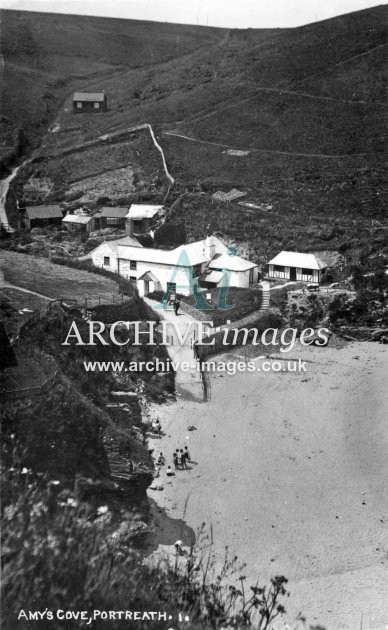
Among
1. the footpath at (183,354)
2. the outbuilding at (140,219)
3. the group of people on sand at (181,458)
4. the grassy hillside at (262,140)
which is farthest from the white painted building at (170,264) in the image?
the group of people on sand at (181,458)

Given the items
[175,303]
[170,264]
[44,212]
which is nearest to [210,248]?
[170,264]

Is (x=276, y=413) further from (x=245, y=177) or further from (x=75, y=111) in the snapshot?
(x=75, y=111)

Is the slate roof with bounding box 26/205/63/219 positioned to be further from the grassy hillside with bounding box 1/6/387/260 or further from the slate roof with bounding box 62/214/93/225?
the grassy hillside with bounding box 1/6/387/260

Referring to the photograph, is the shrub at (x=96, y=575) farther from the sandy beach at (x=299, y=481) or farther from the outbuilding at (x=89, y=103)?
the outbuilding at (x=89, y=103)

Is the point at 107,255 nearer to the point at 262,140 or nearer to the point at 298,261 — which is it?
the point at 298,261

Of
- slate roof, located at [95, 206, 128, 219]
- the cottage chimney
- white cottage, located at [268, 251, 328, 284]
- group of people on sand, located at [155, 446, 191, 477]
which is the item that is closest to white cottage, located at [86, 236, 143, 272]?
the cottage chimney

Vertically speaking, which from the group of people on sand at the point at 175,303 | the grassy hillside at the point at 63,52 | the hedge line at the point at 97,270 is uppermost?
the grassy hillside at the point at 63,52

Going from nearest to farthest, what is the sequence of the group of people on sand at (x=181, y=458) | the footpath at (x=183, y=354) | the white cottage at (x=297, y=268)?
1. the group of people on sand at (x=181, y=458)
2. the footpath at (x=183, y=354)
3. the white cottage at (x=297, y=268)
